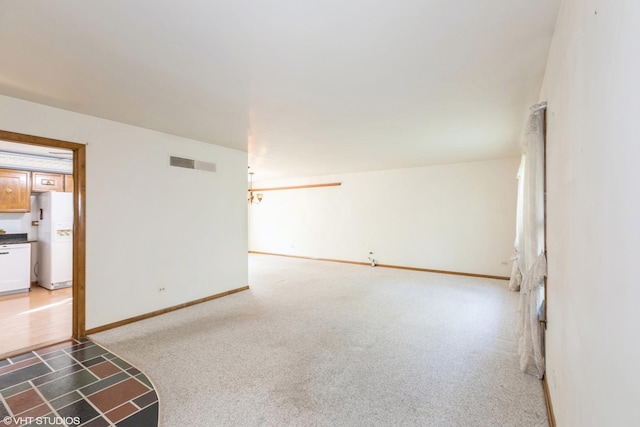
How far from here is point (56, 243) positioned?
16.7ft

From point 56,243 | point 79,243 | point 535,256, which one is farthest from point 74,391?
point 56,243

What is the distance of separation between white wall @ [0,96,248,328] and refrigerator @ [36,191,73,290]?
7.98 feet

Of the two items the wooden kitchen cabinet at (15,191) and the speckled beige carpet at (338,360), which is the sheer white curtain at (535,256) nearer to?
the speckled beige carpet at (338,360)

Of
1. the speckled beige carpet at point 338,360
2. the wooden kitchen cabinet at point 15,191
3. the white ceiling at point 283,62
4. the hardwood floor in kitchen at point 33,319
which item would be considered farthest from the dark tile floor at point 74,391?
the wooden kitchen cabinet at point 15,191

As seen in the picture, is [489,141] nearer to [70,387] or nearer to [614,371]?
[614,371]

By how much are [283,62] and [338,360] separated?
2564mm

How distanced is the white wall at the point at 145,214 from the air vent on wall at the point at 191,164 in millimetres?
74

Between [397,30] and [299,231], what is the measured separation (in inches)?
281

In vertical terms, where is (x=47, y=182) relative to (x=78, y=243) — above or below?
above

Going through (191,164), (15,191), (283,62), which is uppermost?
(283,62)

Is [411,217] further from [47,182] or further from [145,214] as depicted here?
[47,182]

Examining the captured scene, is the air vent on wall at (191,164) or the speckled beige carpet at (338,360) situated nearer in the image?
the speckled beige carpet at (338,360)

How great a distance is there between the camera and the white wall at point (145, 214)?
3.25 metres

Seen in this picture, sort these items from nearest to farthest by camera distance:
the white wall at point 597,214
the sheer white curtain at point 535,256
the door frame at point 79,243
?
1. the white wall at point 597,214
2. the sheer white curtain at point 535,256
3. the door frame at point 79,243
